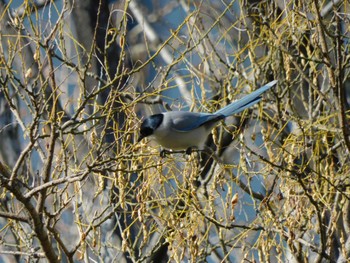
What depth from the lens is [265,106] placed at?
5.00 meters

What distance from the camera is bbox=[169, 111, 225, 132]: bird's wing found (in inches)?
165

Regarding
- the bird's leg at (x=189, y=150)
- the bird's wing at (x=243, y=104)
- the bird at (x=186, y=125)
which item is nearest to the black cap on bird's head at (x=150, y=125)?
the bird at (x=186, y=125)

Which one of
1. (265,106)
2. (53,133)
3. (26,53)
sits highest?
(26,53)

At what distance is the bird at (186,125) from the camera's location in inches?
162

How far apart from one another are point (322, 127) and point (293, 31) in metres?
0.66

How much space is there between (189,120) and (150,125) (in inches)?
9.9

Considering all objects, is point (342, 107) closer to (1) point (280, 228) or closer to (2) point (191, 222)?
(1) point (280, 228)

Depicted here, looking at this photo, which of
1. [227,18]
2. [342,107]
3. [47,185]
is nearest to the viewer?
[47,185]

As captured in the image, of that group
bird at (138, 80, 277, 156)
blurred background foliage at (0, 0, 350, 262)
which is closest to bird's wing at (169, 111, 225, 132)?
bird at (138, 80, 277, 156)

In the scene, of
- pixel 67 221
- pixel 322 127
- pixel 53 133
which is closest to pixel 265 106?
pixel 322 127

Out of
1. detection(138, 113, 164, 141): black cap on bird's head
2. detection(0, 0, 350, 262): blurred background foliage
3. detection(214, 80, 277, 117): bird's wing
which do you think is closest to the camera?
detection(0, 0, 350, 262): blurred background foliage

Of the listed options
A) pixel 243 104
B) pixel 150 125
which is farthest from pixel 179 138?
pixel 243 104

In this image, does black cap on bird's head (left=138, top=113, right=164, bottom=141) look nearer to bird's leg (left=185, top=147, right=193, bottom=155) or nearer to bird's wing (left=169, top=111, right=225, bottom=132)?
bird's wing (left=169, top=111, right=225, bottom=132)

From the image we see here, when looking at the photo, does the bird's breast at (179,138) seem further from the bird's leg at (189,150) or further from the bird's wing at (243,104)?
the bird's wing at (243,104)
